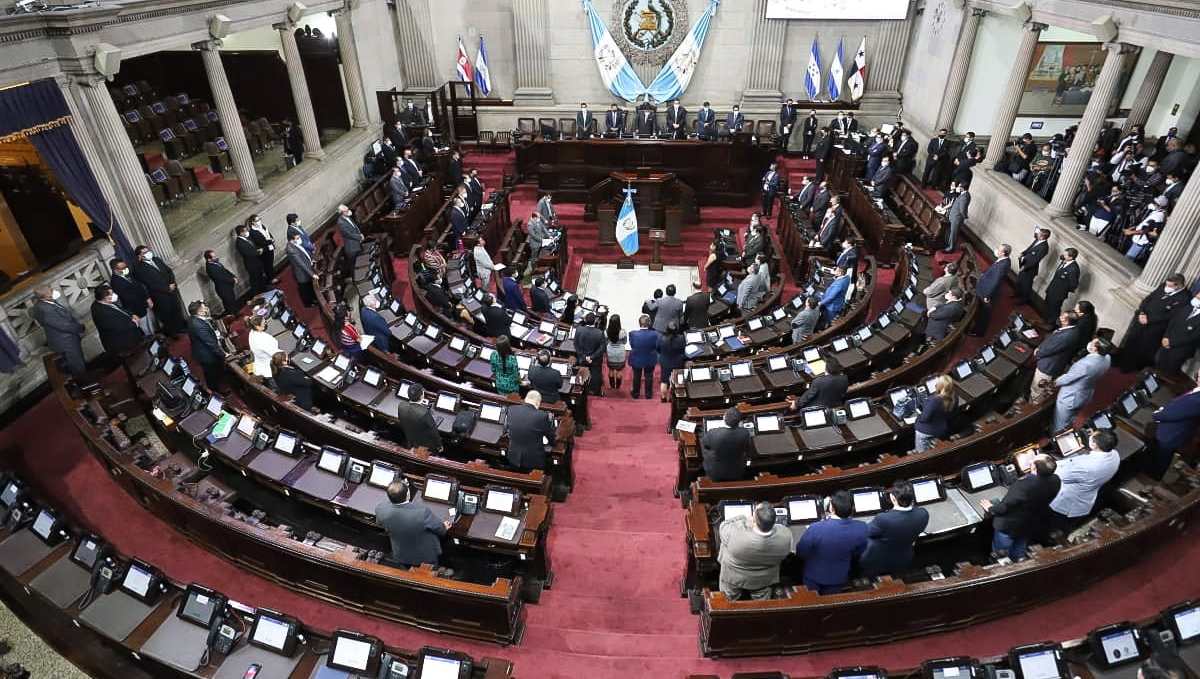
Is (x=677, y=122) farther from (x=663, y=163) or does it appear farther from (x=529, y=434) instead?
(x=529, y=434)

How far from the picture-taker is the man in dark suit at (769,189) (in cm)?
1509

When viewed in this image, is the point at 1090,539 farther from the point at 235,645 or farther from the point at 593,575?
the point at 235,645

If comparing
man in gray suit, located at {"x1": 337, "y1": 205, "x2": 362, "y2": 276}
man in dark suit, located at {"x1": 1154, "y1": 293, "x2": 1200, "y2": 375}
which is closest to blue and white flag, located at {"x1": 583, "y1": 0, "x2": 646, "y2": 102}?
man in gray suit, located at {"x1": 337, "y1": 205, "x2": 362, "y2": 276}

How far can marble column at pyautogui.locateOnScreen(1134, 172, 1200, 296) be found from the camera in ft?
26.5

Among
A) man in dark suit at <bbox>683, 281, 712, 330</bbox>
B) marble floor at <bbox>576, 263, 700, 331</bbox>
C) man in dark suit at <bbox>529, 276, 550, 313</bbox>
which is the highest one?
man in dark suit at <bbox>683, 281, 712, 330</bbox>

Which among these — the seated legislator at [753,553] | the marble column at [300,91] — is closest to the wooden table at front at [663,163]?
the marble column at [300,91]

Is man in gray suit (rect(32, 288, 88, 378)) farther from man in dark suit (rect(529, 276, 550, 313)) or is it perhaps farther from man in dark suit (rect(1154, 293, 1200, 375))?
man in dark suit (rect(1154, 293, 1200, 375))

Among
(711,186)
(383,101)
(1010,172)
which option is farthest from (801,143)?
(383,101)

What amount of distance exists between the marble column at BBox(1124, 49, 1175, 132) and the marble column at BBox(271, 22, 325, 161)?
15849 mm

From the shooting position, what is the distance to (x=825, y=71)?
59.1 feet

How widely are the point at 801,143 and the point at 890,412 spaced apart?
1348 cm

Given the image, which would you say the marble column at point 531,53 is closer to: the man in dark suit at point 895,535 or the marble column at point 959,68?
the marble column at point 959,68

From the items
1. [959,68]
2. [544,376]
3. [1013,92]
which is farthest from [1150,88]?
[544,376]

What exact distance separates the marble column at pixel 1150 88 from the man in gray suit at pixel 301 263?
14.7 m
